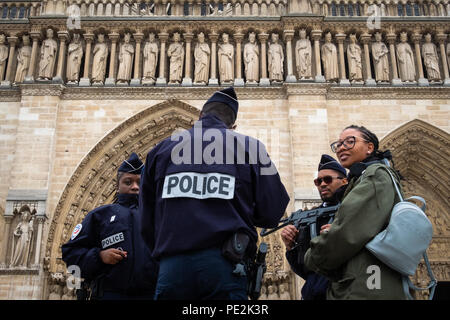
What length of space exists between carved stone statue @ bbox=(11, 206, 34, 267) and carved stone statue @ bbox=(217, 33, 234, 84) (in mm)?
5726

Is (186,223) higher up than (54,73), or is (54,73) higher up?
(54,73)

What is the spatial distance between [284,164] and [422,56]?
16.2 ft

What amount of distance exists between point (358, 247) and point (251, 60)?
10.4 metres

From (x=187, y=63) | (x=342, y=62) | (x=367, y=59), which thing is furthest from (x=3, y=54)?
(x=367, y=59)

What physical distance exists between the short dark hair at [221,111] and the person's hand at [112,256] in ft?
4.67

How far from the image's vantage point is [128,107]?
1257cm

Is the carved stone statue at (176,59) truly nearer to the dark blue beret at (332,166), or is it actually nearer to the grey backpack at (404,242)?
the dark blue beret at (332,166)

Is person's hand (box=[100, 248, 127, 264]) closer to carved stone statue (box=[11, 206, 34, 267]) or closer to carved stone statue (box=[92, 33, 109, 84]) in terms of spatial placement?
carved stone statue (box=[11, 206, 34, 267])

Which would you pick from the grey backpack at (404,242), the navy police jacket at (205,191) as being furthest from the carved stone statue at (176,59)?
the grey backpack at (404,242)

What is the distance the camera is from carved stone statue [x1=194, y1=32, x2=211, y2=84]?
1270 cm

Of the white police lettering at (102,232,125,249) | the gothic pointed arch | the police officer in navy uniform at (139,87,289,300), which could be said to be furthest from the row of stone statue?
the police officer in navy uniform at (139,87,289,300)

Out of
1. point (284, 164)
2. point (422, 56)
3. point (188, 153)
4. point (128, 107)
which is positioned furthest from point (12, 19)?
point (188, 153)

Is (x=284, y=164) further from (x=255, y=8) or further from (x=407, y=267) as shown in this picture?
(x=407, y=267)

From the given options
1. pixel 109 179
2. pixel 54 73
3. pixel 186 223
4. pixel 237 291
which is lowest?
pixel 237 291
